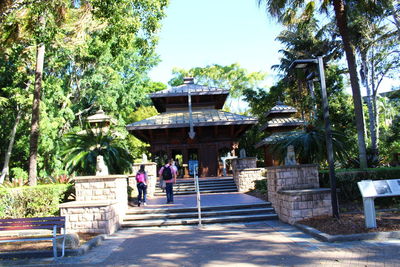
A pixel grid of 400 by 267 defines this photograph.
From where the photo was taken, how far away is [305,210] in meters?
8.80

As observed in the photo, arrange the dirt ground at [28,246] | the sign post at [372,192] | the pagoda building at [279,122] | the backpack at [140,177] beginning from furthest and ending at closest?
1. the pagoda building at [279,122]
2. the backpack at [140,177]
3. the sign post at [372,192]
4. the dirt ground at [28,246]

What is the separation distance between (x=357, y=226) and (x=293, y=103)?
87.4 feet

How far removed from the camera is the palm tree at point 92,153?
11.9 meters

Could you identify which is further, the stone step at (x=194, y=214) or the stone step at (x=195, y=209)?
the stone step at (x=195, y=209)

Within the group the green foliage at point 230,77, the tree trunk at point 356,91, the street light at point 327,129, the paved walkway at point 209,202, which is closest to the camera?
the street light at point 327,129

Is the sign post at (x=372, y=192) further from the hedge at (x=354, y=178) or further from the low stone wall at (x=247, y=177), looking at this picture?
the low stone wall at (x=247, y=177)

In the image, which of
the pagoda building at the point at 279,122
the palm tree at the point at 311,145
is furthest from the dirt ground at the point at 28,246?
the pagoda building at the point at 279,122

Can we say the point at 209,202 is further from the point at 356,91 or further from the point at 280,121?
the point at 280,121

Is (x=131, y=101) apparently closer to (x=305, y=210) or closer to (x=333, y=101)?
(x=333, y=101)

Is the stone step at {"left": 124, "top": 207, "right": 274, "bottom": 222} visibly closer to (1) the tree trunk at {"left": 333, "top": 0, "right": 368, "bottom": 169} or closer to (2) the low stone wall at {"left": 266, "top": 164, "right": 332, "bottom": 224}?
(2) the low stone wall at {"left": 266, "top": 164, "right": 332, "bottom": 224}

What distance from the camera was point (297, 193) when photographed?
345 inches

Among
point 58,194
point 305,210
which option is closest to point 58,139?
point 58,194

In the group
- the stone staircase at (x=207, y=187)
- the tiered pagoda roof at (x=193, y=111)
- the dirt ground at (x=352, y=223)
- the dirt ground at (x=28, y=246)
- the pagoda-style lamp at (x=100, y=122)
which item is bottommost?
the dirt ground at (x=28, y=246)

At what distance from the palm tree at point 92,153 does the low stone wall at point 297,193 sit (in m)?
5.53
